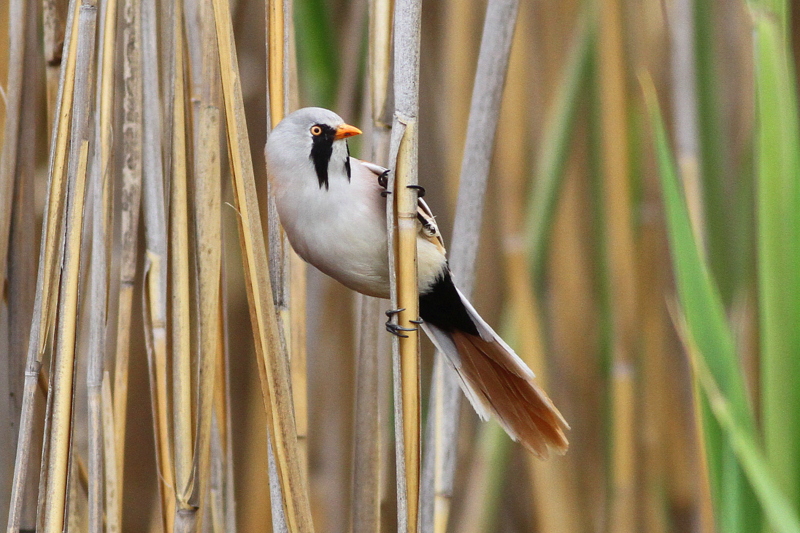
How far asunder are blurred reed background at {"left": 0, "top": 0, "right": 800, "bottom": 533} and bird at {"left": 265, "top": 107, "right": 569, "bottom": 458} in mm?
42

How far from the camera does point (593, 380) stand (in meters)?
1.34

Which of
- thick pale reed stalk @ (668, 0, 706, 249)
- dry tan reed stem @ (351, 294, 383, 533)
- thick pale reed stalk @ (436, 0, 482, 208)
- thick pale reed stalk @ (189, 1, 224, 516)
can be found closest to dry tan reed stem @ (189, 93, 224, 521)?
thick pale reed stalk @ (189, 1, 224, 516)

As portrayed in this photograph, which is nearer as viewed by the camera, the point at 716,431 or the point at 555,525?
the point at 716,431

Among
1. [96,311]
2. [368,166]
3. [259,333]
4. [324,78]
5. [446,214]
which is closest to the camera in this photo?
[259,333]

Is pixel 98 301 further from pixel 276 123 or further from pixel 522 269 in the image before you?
pixel 522 269

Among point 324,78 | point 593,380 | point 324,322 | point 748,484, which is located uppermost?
point 324,78

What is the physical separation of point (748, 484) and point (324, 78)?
0.72 metres

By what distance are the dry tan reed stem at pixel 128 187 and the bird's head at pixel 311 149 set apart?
13cm

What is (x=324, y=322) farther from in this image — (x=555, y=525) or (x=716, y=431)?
(x=716, y=431)

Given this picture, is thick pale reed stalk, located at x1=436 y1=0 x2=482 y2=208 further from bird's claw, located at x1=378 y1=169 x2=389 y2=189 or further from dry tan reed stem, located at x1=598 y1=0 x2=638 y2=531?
bird's claw, located at x1=378 y1=169 x2=389 y2=189

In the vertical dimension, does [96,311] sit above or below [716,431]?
above

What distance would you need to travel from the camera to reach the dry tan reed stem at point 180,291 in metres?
0.68

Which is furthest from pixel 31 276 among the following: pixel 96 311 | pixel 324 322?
pixel 324 322

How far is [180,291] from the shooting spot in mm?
697
